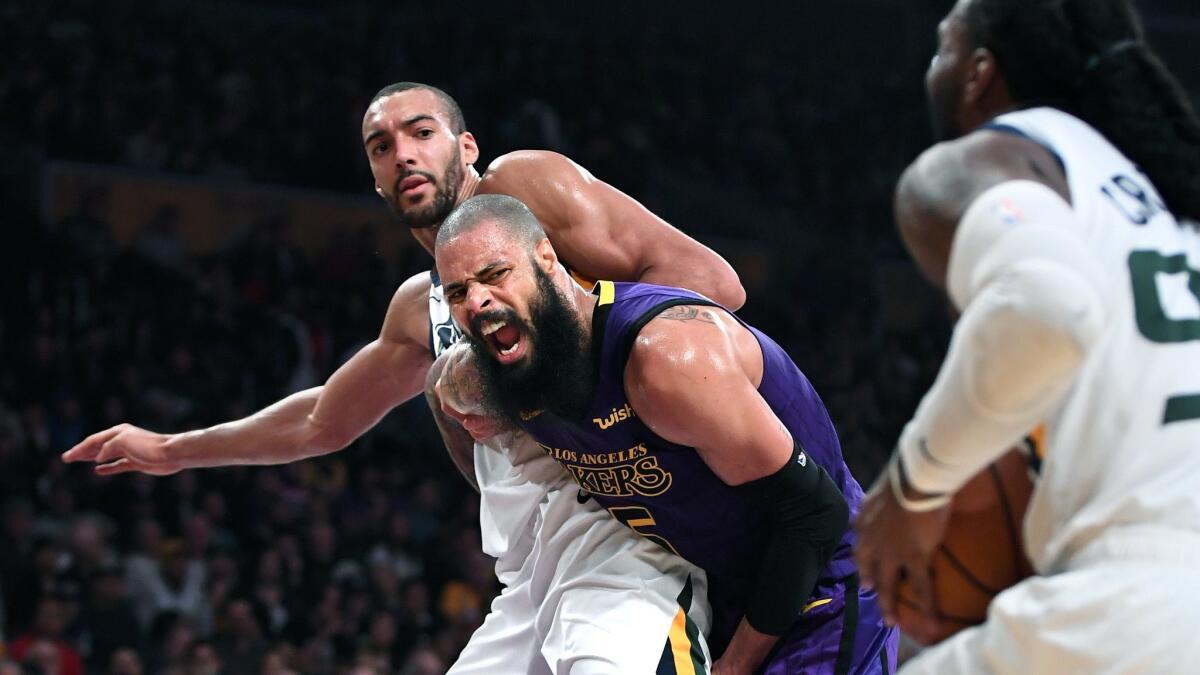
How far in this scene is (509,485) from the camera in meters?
3.85

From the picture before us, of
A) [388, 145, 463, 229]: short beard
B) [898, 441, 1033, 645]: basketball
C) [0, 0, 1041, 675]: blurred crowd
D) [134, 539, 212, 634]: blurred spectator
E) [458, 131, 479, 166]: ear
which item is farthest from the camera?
[0, 0, 1041, 675]: blurred crowd

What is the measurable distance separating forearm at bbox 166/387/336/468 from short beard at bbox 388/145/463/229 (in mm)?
780

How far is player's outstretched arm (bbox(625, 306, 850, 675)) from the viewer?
10.2 ft

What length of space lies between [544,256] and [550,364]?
267mm

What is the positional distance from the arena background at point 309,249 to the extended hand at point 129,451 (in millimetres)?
3580

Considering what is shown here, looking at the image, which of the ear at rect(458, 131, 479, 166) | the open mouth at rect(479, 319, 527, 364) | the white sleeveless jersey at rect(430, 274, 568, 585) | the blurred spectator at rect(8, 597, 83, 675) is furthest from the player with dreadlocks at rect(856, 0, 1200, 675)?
the blurred spectator at rect(8, 597, 83, 675)

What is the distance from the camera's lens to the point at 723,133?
53.4 feet

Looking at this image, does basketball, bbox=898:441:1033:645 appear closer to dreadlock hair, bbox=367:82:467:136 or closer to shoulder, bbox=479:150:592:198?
shoulder, bbox=479:150:592:198

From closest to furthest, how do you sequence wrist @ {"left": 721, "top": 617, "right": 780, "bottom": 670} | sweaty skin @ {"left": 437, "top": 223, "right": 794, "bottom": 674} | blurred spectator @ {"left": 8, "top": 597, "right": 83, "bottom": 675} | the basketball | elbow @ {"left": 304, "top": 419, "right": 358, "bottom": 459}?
the basketball, sweaty skin @ {"left": 437, "top": 223, "right": 794, "bottom": 674}, wrist @ {"left": 721, "top": 617, "right": 780, "bottom": 670}, elbow @ {"left": 304, "top": 419, "right": 358, "bottom": 459}, blurred spectator @ {"left": 8, "top": 597, "right": 83, "bottom": 675}

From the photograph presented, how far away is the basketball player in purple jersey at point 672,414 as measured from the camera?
124 inches

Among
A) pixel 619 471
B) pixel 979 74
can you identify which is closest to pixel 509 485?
pixel 619 471

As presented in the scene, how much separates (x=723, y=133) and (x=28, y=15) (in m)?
7.37

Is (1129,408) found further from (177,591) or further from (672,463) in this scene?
(177,591)

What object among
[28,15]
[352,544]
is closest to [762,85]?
[28,15]
